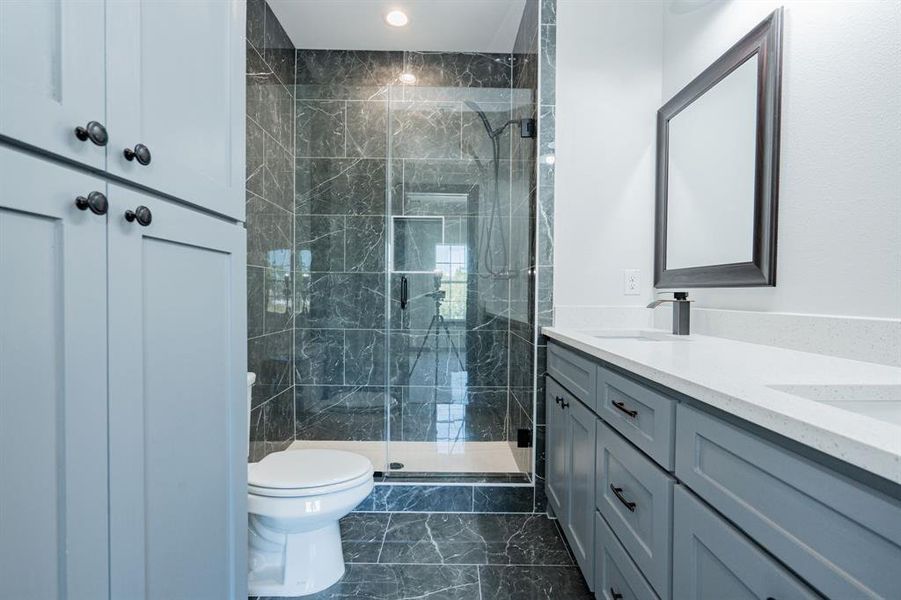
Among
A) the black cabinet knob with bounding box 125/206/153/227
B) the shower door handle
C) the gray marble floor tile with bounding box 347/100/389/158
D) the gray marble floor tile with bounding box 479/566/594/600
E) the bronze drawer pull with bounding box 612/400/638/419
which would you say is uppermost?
the gray marble floor tile with bounding box 347/100/389/158

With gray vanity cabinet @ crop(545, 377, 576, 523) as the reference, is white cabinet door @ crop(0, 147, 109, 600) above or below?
above

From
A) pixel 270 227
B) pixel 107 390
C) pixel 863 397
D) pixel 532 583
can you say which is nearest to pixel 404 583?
pixel 532 583

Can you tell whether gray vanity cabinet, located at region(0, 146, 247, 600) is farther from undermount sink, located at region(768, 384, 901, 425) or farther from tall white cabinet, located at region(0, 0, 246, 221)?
undermount sink, located at region(768, 384, 901, 425)

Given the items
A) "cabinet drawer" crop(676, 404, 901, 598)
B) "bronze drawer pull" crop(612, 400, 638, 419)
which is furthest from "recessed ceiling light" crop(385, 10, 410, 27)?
"cabinet drawer" crop(676, 404, 901, 598)

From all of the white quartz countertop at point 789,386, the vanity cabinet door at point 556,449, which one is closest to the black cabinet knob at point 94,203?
the white quartz countertop at point 789,386

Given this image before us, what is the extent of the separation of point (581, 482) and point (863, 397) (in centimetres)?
87

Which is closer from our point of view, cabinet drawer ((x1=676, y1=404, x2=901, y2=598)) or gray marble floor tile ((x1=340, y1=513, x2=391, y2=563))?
cabinet drawer ((x1=676, y1=404, x2=901, y2=598))

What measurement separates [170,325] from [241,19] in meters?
0.83

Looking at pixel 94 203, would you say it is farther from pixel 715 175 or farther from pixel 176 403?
pixel 715 175

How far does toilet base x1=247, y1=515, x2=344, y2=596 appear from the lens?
1.49 metres

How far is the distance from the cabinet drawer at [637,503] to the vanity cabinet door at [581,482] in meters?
0.07

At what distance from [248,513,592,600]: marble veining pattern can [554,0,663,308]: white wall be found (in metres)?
1.08

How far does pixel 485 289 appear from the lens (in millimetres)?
2609

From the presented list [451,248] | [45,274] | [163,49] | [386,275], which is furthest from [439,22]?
[45,274]
